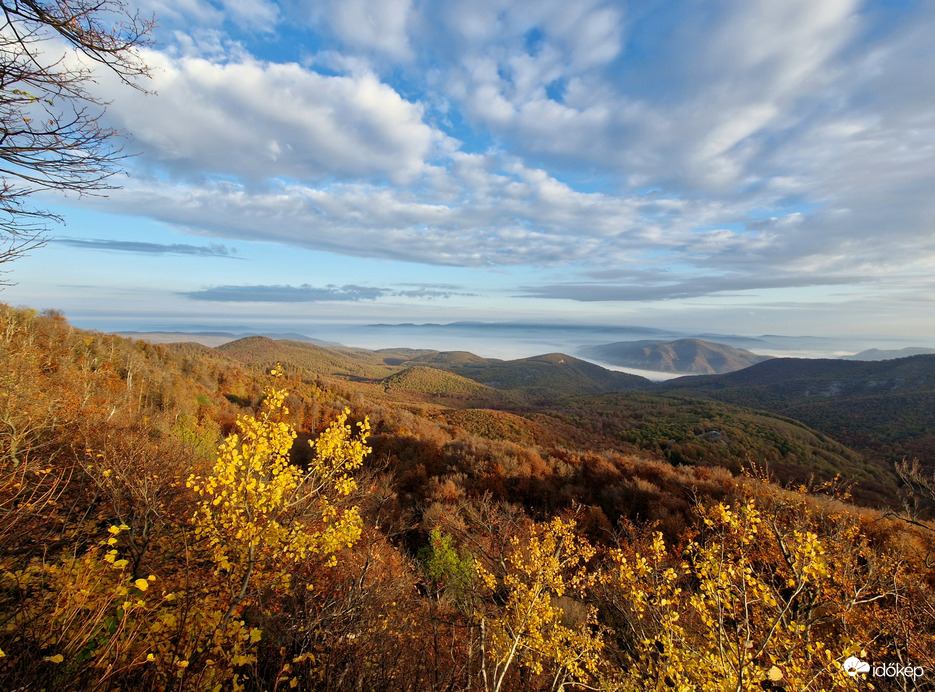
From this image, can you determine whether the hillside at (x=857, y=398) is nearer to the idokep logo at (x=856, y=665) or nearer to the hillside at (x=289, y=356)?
the idokep logo at (x=856, y=665)

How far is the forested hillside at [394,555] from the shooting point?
536cm

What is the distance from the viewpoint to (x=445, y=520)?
2028 cm

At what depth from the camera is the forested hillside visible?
536cm

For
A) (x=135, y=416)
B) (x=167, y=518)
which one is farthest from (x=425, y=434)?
(x=167, y=518)

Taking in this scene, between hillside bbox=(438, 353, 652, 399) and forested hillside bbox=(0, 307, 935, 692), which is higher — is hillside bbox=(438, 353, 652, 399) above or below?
below

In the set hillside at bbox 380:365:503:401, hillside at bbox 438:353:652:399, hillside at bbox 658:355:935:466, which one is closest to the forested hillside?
hillside at bbox 658:355:935:466

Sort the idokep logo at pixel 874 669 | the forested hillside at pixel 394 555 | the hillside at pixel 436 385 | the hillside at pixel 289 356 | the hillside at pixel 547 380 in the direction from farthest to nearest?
the hillside at pixel 289 356 → the hillside at pixel 547 380 → the hillside at pixel 436 385 → the idokep logo at pixel 874 669 → the forested hillside at pixel 394 555

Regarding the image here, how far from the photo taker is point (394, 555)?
54.3ft

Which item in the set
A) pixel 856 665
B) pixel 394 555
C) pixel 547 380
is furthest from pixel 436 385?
pixel 856 665

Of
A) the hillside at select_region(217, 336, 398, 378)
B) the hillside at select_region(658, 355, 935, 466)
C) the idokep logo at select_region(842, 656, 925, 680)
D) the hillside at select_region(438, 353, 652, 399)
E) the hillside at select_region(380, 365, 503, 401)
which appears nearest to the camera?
the idokep logo at select_region(842, 656, 925, 680)

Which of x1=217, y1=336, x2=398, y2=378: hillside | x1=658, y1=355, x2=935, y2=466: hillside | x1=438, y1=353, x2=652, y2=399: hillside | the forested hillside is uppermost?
the forested hillside

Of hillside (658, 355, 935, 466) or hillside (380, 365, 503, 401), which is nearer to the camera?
hillside (658, 355, 935, 466)

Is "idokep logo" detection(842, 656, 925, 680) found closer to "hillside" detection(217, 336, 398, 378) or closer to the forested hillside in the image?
the forested hillside

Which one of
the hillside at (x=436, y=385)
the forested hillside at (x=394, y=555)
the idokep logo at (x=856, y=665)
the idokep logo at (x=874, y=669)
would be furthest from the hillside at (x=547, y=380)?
the idokep logo at (x=856, y=665)
